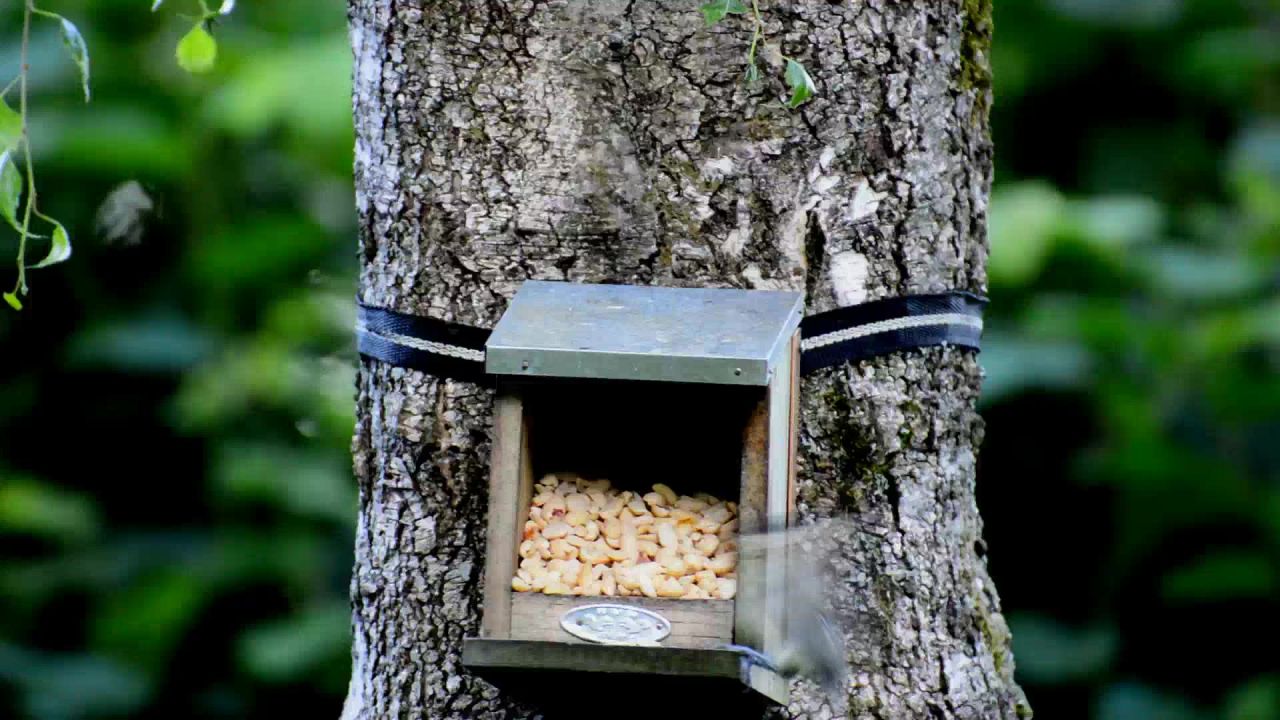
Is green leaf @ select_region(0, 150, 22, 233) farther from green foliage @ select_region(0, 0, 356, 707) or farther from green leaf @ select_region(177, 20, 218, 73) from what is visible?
green foliage @ select_region(0, 0, 356, 707)

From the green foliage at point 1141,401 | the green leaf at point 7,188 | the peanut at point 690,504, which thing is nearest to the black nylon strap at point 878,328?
the peanut at point 690,504

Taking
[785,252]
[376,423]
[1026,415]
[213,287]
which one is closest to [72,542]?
[213,287]

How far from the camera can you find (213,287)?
4.54 m

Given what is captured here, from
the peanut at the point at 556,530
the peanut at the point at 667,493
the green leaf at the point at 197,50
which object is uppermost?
the green leaf at the point at 197,50

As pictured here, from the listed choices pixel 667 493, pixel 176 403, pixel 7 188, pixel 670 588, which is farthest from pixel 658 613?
pixel 176 403

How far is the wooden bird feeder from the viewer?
136 cm

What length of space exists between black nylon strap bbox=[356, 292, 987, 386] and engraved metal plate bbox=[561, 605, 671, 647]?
0.32 meters

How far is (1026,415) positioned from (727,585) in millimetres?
3526

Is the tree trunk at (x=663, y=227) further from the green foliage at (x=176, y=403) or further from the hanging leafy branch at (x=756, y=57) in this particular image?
the green foliage at (x=176, y=403)

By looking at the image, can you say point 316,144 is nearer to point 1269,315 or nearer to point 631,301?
point 1269,315

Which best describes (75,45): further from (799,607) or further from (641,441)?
(799,607)

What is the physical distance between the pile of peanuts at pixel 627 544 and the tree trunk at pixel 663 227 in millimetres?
179

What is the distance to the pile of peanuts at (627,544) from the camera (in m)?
1.44

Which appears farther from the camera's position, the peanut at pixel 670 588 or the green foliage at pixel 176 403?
the green foliage at pixel 176 403
